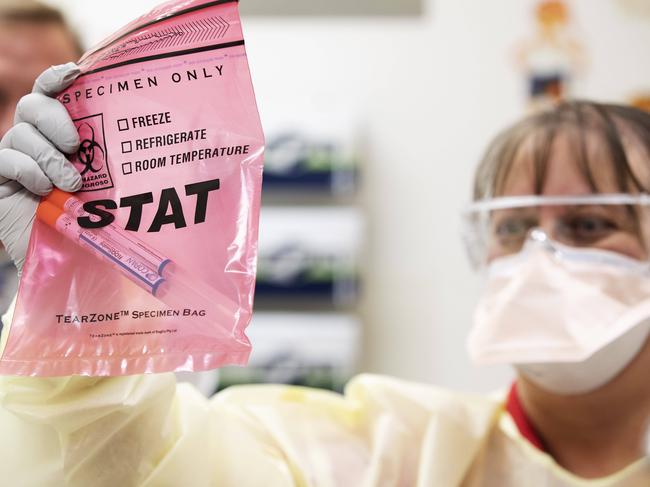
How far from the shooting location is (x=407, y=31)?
246 centimetres

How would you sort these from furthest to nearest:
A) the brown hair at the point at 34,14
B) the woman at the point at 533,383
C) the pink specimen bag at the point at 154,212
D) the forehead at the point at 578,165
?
the brown hair at the point at 34,14, the forehead at the point at 578,165, the woman at the point at 533,383, the pink specimen bag at the point at 154,212

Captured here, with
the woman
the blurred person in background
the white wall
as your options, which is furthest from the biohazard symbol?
the white wall

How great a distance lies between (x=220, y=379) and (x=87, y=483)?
1539mm

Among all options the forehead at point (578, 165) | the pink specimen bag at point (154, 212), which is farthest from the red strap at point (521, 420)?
the pink specimen bag at point (154, 212)

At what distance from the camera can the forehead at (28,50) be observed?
46.6 inches

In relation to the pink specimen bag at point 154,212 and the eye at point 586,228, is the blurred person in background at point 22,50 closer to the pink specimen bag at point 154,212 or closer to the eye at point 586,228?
the pink specimen bag at point 154,212

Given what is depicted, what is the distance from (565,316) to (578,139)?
0.30 m

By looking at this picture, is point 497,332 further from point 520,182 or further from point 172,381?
point 172,381

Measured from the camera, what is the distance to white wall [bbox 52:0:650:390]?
2.44 m

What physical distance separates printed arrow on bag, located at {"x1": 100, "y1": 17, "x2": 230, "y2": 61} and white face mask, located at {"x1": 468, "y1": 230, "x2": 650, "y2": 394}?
0.67 meters

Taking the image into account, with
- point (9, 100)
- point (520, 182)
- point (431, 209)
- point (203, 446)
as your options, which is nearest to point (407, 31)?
point (431, 209)

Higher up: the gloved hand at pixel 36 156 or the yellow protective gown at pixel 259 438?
the gloved hand at pixel 36 156

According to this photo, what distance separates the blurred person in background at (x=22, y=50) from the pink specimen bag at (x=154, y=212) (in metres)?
0.55

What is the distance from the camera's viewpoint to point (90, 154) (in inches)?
28.1
